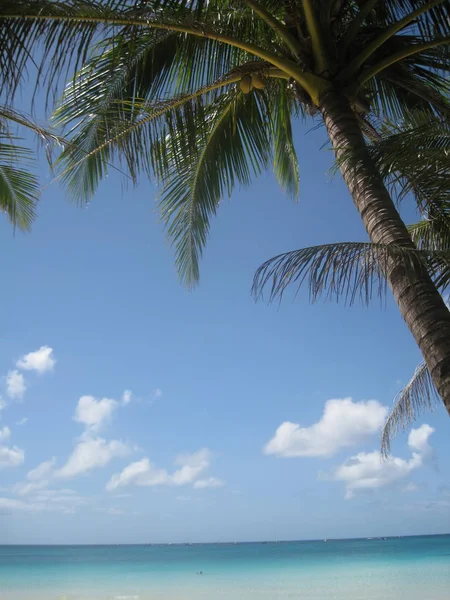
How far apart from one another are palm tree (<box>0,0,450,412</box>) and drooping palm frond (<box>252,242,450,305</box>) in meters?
0.03

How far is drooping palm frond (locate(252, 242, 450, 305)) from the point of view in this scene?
3066 mm

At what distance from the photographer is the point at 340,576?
2528cm

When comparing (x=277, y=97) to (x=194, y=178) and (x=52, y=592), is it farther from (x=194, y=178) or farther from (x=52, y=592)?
(x=52, y=592)

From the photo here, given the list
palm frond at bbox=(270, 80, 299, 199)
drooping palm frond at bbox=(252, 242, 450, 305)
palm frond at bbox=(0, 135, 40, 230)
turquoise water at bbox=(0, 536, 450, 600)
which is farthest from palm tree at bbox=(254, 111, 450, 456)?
turquoise water at bbox=(0, 536, 450, 600)

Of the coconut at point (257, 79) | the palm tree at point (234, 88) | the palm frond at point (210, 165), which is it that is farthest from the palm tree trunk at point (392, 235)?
the palm frond at point (210, 165)

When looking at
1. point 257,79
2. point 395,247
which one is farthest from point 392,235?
point 257,79

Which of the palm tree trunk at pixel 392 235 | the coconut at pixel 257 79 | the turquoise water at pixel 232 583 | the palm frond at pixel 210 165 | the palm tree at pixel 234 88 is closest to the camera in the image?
the palm tree trunk at pixel 392 235

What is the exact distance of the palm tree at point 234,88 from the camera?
11.8 ft

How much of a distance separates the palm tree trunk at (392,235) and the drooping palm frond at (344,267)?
0.07m

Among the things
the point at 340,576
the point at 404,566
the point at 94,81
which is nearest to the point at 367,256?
the point at 94,81

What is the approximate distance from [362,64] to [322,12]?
0.47 meters

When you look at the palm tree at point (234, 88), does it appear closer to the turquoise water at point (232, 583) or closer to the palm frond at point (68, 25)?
the palm frond at point (68, 25)

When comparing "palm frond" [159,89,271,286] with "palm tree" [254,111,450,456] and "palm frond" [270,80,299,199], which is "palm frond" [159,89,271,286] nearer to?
"palm frond" [270,80,299,199]

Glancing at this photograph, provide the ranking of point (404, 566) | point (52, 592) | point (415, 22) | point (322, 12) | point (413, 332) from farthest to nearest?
point (404, 566) < point (52, 592) < point (415, 22) < point (322, 12) < point (413, 332)
